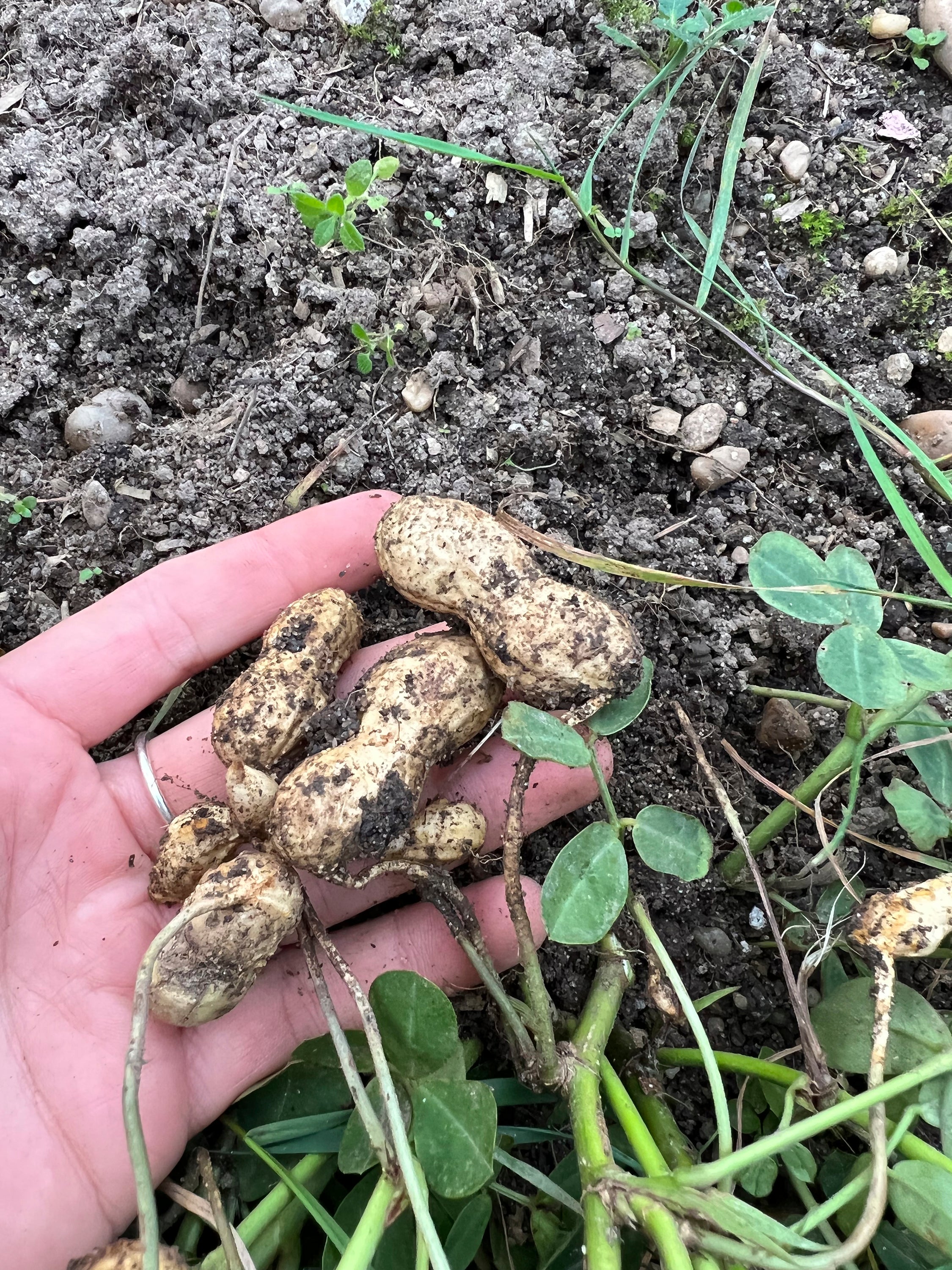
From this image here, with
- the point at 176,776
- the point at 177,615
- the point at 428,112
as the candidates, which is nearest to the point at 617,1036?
the point at 176,776

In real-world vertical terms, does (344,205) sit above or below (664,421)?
above

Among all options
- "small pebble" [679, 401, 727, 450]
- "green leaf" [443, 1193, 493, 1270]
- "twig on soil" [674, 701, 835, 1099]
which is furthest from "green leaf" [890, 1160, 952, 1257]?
"small pebble" [679, 401, 727, 450]

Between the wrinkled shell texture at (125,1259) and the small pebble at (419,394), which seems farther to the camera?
the small pebble at (419,394)

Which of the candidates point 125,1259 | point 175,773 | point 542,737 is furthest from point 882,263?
point 125,1259

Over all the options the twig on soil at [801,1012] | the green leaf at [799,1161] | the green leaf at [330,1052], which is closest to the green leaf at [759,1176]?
the green leaf at [799,1161]

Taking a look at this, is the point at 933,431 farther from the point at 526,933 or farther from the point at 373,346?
the point at 526,933

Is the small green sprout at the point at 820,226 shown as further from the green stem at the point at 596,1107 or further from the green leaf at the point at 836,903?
the green stem at the point at 596,1107
